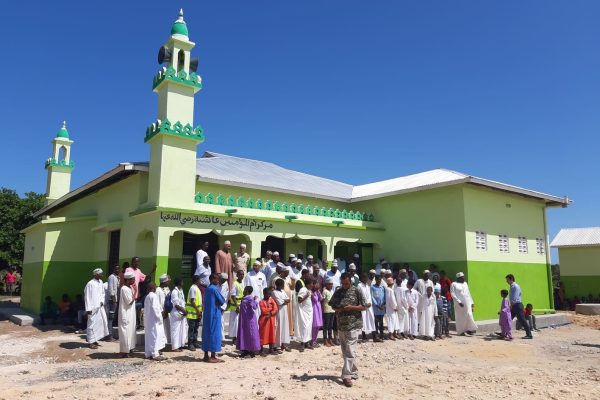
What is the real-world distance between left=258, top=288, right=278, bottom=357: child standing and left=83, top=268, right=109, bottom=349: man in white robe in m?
3.47

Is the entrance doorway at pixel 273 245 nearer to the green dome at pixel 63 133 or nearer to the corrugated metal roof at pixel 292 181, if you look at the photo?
the corrugated metal roof at pixel 292 181

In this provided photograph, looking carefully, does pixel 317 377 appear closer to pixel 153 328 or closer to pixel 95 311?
pixel 153 328

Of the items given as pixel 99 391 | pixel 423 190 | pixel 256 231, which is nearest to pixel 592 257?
pixel 423 190

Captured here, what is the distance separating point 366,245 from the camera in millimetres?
16062

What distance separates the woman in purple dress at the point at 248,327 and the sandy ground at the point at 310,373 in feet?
0.93

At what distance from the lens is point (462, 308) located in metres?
11.9

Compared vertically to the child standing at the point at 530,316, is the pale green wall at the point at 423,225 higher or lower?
higher

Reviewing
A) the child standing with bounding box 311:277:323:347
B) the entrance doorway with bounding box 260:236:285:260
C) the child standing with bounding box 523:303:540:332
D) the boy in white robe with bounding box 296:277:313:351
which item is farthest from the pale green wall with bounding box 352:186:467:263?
the boy in white robe with bounding box 296:277:313:351

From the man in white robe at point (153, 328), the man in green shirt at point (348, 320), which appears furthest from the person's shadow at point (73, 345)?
the man in green shirt at point (348, 320)

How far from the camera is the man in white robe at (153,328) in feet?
27.5

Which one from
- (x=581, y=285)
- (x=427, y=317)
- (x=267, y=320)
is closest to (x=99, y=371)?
(x=267, y=320)

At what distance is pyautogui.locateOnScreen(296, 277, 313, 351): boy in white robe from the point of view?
944 cm

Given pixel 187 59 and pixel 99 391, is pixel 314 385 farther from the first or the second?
pixel 187 59

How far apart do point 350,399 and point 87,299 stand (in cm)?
623
